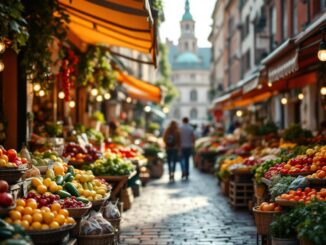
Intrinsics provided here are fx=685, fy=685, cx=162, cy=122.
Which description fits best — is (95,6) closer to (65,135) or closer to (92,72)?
(65,135)

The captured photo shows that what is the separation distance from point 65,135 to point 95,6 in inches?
190

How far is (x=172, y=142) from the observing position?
2172cm

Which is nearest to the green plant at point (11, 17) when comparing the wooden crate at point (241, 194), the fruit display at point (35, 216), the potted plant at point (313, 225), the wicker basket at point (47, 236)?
the fruit display at point (35, 216)

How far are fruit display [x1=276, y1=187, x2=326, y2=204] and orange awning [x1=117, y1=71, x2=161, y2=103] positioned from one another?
14112 mm

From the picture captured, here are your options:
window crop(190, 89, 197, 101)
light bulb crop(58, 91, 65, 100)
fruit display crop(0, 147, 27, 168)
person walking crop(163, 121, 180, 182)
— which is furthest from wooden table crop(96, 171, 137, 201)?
window crop(190, 89, 197, 101)

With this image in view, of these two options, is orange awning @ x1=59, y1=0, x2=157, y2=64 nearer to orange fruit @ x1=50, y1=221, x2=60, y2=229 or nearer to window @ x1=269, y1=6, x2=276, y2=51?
orange fruit @ x1=50, y1=221, x2=60, y2=229

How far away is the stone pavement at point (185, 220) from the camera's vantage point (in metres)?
10.4

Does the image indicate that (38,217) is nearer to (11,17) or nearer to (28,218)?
(28,218)

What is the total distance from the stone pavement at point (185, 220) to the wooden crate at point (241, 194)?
243 mm

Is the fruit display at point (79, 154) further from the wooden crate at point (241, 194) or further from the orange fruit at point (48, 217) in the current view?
the orange fruit at point (48, 217)

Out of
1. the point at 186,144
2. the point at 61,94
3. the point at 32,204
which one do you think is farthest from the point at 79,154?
the point at 186,144

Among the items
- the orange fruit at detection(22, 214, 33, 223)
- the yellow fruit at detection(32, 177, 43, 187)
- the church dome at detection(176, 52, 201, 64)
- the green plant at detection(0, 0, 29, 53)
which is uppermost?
the church dome at detection(176, 52, 201, 64)

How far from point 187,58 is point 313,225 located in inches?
4710

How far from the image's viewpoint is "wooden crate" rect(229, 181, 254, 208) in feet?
45.9
